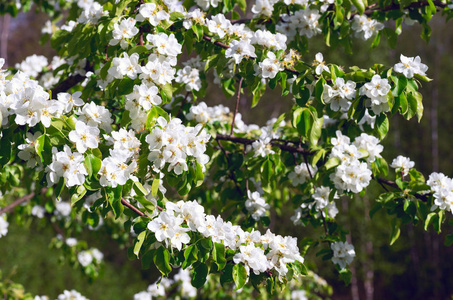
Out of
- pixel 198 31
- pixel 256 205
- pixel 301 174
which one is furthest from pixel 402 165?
pixel 198 31

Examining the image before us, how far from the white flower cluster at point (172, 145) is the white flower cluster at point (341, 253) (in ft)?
2.86

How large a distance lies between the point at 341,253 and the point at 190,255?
896mm

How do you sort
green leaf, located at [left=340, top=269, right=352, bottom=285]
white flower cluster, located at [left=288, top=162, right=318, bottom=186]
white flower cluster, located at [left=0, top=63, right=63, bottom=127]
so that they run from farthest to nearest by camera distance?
white flower cluster, located at [left=288, top=162, right=318, bottom=186] → green leaf, located at [left=340, top=269, right=352, bottom=285] → white flower cluster, located at [left=0, top=63, right=63, bottom=127]

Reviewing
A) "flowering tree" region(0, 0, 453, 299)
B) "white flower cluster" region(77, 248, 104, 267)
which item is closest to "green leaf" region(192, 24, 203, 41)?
"flowering tree" region(0, 0, 453, 299)

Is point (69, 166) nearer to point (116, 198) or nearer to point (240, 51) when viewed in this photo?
point (116, 198)

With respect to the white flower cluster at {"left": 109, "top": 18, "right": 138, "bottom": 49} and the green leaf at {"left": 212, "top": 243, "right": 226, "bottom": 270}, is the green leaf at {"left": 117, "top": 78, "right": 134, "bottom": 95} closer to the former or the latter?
the white flower cluster at {"left": 109, "top": 18, "right": 138, "bottom": 49}

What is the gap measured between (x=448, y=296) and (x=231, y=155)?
24.4ft

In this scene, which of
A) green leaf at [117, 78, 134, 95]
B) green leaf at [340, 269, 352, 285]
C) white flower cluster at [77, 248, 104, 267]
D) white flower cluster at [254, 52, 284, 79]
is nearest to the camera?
green leaf at [117, 78, 134, 95]

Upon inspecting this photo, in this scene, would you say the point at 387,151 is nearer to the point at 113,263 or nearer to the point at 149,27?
the point at 113,263

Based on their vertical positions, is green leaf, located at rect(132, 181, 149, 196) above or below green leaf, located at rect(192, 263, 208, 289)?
above


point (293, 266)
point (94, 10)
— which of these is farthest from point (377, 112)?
point (94, 10)

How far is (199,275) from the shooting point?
1.21m

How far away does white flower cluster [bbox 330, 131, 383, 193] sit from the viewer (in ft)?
5.30

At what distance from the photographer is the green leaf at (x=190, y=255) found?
1163 mm
